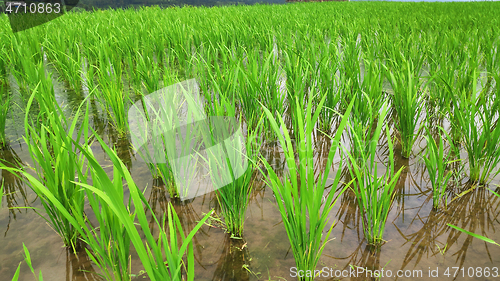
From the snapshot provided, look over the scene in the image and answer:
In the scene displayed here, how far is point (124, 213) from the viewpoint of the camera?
692 millimetres

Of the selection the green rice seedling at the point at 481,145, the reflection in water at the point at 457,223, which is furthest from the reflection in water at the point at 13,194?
the green rice seedling at the point at 481,145

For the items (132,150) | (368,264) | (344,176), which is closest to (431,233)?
(368,264)

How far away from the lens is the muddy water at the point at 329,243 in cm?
100

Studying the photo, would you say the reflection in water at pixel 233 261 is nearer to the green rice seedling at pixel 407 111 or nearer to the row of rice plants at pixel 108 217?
the row of rice plants at pixel 108 217

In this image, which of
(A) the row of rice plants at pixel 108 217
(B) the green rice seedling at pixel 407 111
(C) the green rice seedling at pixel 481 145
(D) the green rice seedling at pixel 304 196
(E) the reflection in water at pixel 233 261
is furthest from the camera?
(B) the green rice seedling at pixel 407 111

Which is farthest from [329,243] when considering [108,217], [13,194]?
[13,194]

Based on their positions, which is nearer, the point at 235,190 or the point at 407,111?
the point at 235,190

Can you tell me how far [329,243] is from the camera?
111 cm

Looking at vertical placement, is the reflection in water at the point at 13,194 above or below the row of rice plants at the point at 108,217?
below

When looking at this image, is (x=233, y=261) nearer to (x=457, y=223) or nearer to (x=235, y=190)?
(x=235, y=190)

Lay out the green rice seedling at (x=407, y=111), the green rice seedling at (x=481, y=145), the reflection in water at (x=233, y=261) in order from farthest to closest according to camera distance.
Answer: the green rice seedling at (x=407, y=111) → the green rice seedling at (x=481, y=145) → the reflection in water at (x=233, y=261)

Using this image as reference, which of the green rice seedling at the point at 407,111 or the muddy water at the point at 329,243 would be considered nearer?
the muddy water at the point at 329,243

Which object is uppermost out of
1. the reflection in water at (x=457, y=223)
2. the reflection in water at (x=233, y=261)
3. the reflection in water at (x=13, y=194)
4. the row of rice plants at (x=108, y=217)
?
the row of rice plants at (x=108, y=217)

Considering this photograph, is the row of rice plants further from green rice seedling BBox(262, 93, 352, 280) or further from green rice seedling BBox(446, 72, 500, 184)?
green rice seedling BBox(446, 72, 500, 184)
